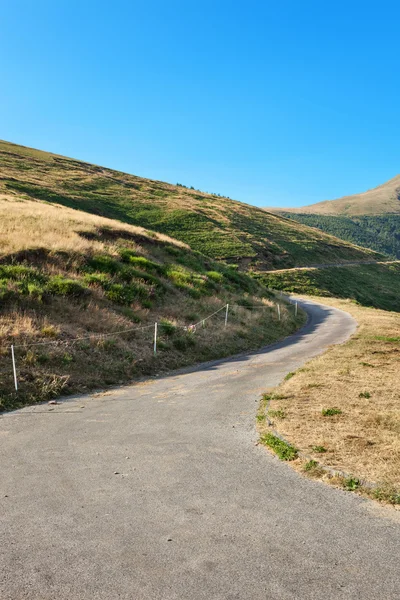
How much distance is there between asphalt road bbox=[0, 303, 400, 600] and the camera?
4250mm

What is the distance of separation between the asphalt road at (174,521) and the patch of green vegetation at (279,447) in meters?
0.20

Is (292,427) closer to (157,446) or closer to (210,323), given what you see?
(157,446)

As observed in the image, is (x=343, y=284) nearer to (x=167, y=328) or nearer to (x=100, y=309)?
(x=167, y=328)

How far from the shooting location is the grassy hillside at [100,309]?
13.5 m

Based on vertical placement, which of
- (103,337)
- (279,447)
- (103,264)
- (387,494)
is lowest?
(279,447)

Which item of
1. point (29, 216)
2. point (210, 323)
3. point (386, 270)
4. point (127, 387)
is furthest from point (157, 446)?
point (386, 270)

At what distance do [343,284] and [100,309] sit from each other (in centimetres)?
5729

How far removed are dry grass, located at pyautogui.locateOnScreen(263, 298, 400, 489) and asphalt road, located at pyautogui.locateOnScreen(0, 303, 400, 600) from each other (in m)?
0.80

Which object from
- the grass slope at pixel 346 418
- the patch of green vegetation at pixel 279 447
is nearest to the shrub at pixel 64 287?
the grass slope at pixel 346 418

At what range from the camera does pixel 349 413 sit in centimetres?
942

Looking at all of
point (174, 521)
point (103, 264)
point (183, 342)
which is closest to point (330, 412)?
point (174, 521)

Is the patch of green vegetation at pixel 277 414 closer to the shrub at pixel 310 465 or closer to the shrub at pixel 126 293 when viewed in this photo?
the shrub at pixel 310 465

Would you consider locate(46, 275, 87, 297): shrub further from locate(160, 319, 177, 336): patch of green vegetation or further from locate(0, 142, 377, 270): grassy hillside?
locate(0, 142, 377, 270): grassy hillside

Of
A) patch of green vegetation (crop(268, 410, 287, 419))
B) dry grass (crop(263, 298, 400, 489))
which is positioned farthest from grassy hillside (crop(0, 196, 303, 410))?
patch of green vegetation (crop(268, 410, 287, 419))
